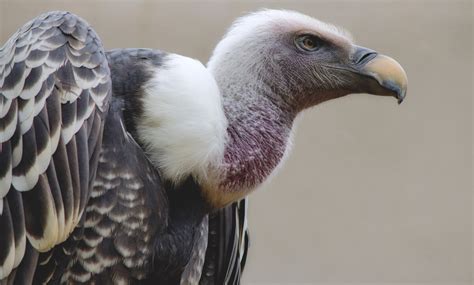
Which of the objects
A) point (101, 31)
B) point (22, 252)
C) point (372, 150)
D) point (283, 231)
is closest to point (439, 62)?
point (372, 150)

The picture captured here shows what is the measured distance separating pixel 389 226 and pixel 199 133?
10.6ft

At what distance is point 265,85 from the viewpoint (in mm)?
3998

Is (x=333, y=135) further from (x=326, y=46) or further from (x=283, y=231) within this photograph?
(x=326, y=46)

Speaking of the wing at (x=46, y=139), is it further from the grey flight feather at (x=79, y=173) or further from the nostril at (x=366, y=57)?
the nostril at (x=366, y=57)

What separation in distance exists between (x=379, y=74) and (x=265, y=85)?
0.35 metres

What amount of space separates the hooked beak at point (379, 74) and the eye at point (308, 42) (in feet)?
0.42

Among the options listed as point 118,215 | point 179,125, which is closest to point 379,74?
point 179,125

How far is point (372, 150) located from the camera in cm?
674

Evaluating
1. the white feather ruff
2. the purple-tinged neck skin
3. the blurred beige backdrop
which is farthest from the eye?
the blurred beige backdrop

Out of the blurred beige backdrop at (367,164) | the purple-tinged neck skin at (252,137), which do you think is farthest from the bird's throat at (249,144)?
the blurred beige backdrop at (367,164)

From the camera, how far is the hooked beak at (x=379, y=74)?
3900 mm

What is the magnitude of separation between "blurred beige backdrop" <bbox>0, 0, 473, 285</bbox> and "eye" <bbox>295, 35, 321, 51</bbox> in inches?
100

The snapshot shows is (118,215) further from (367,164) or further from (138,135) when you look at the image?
(367,164)

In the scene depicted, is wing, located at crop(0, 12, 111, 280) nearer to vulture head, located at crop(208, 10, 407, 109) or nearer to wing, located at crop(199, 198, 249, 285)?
vulture head, located at crop(208, 10, 407, 109)
